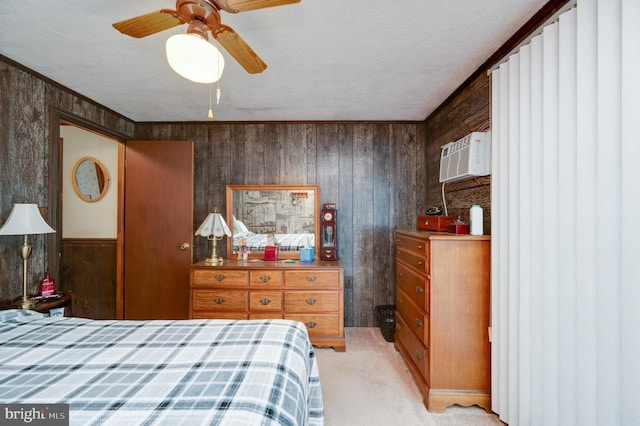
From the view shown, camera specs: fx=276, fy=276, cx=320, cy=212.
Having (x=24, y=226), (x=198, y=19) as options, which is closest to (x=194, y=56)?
(x=198, y=19)

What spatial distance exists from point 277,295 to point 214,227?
103 cm

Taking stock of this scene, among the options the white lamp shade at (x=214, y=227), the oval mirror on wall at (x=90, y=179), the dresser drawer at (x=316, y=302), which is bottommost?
A: the dresser drawer at (x=316, y=302)

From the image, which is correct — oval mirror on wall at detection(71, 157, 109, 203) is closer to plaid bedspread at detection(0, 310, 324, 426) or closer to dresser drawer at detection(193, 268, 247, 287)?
→ dresser drawer at detection(193, 268, 247, 287)

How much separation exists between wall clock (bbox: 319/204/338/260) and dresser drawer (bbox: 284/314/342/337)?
663 millimetres

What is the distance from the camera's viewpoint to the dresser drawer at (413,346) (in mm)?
2034

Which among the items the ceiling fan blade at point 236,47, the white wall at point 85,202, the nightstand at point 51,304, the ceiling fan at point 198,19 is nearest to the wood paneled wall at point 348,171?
the white wall at point 85,202

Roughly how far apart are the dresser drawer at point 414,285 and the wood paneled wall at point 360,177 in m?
0.66

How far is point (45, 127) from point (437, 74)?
3.28 meters

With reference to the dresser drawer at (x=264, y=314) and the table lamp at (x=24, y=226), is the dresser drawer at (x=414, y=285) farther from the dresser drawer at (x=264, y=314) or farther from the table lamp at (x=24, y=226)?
the table lamp at (x=24, y=226)

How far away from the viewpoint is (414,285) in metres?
2.27

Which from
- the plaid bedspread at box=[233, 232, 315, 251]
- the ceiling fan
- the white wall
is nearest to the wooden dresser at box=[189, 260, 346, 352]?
the plaid bedspread at box=[233, 232, 315, 251]

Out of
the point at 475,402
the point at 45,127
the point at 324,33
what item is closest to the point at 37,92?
the point at 45,127

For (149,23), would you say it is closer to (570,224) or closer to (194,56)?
(194,56)

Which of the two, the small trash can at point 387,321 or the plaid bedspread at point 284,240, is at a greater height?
the plaid bedspread at point 284,240
